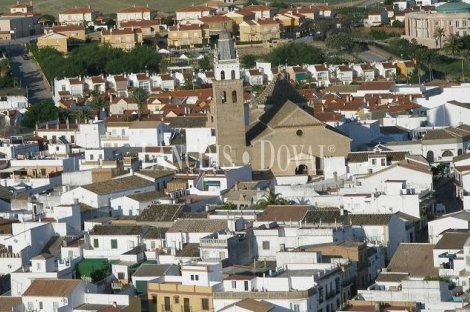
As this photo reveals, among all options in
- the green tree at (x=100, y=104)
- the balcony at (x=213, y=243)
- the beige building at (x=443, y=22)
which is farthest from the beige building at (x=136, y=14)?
the balcony at (x=213, y=243)

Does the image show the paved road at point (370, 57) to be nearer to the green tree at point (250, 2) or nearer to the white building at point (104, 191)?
the green tree at point (250, 2)

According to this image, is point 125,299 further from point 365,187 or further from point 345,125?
point 345,125

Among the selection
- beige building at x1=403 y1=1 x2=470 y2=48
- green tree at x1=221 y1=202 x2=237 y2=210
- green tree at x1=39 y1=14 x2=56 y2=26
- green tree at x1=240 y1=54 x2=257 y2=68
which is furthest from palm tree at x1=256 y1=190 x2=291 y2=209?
green tree at x1=39 y1=14 x2=56 y2=26

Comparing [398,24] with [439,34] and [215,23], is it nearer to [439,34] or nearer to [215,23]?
[439,34]

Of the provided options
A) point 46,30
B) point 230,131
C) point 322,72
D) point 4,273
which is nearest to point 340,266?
point 4,273

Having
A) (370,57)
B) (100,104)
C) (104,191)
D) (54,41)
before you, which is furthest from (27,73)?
(104,191)

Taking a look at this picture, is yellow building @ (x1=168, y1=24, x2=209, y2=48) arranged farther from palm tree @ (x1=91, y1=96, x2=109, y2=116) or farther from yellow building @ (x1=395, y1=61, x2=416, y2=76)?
palm tree @ (x1=91, y1=96, x2=109, y2=116)
